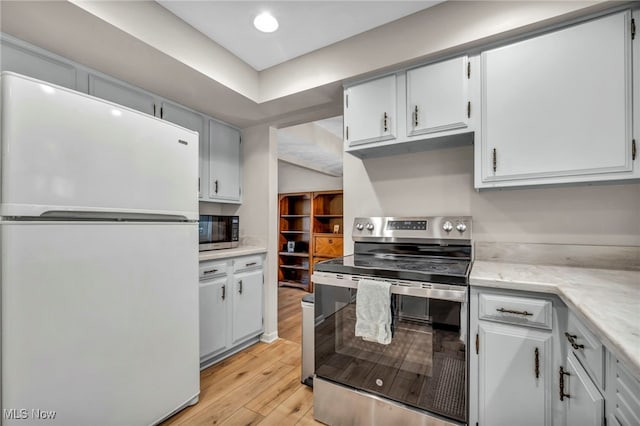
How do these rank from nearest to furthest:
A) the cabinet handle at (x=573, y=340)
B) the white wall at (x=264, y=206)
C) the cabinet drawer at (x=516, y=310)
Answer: the cabinet handle at (x=573, y=340)
the cabinet drawer at (x=516, y=310)
the white wall at (x=264, y=206)

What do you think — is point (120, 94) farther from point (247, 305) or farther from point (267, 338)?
point (267, 338)

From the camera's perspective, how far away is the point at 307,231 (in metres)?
5.31

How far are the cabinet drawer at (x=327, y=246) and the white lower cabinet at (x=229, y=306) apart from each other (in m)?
2.17

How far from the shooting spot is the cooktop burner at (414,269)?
4.36 ft

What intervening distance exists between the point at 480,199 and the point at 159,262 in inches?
77.2

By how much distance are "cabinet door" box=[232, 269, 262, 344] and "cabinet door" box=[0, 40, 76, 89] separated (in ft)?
5.78

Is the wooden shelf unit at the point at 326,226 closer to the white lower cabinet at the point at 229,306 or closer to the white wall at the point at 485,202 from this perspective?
the white lower cabinet at the point at 229,306

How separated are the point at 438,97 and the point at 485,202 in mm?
726

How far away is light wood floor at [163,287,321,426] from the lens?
1.68m

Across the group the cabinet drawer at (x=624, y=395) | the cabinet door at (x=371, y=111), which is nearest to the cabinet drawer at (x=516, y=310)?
the cabinet drawer at (x=624, y=395)

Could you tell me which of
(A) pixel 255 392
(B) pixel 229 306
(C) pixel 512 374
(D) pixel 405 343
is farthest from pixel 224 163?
(C) pixel 512 374

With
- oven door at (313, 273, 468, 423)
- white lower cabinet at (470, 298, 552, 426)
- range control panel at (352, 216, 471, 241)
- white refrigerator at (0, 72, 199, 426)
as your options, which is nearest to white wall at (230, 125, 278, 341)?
range control panel at (352, 216, 471, 241)

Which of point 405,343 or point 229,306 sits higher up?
point 405,343

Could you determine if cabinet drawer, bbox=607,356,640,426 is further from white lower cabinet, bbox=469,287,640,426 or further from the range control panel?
the range control panel
